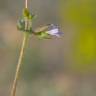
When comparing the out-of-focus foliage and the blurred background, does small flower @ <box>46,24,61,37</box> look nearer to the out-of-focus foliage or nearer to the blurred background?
the blurred background

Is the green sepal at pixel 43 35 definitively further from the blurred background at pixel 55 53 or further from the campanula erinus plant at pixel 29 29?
the blurred background at pixel 55 53

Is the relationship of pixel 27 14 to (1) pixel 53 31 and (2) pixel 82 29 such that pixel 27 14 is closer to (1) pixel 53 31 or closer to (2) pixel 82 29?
(1) pixel 53 31

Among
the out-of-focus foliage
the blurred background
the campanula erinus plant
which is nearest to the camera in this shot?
the campanula erinus plant

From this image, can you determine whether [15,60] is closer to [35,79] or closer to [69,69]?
[35,79]

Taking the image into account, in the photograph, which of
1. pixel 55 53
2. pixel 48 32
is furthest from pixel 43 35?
pixel 55 53

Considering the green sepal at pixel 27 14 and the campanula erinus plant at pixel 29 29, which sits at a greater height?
the green sepal at pixel 27 14

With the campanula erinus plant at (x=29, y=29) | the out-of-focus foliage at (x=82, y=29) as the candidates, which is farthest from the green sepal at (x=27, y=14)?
the out-of-focus foliage at (x=82, y=29)

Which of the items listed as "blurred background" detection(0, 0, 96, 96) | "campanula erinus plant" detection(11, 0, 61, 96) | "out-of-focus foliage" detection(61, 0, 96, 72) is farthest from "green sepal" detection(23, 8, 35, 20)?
"out-of-focus foliage" detection(61, 0, 96, 72)

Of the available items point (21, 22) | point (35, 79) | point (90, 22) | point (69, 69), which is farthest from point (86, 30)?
point (21, 22)

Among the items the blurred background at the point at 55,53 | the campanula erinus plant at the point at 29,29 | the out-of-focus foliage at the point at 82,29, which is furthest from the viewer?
the out-of-focus foliage at the point at 82,29
